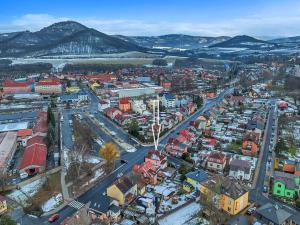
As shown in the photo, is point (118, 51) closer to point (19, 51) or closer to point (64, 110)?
point (19, 51)

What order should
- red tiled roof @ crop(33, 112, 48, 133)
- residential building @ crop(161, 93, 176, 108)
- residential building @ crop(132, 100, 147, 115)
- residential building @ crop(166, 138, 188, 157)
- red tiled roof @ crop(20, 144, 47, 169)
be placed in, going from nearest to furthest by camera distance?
red tiled roof @ crop(20, 144, 47, 169), residential building @ crop(166, 138, 188, 157), red tiled roof @ crop(33, 112, 48, 133), residential building @ crop(132, 100, 147, 115), residential building @ crop(161, 93, 176, 108)

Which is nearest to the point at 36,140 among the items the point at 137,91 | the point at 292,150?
the point at 292,150

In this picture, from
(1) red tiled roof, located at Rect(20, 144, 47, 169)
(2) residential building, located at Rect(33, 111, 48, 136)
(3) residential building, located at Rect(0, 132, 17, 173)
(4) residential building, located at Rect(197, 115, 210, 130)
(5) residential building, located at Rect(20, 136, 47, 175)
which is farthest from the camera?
(4) residential building, located at Rect(197, 115, 210, 130)

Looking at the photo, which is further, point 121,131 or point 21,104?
point 21,104

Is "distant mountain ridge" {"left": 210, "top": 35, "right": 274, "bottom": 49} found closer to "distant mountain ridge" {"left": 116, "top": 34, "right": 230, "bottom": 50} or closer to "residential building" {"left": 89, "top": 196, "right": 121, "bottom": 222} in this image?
"distant mountain ridge" {"left": 116, "top": 34, "right": 230, "bottom": 50}

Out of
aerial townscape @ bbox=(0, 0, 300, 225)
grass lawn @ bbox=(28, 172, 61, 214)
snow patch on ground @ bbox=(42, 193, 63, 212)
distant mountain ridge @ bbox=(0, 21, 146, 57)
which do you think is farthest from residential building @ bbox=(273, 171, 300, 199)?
distant mountain ridge @ bbox=(0, 21, 146, 57)

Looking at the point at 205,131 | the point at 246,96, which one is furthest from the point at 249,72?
the point at 205,131
